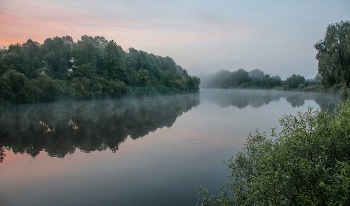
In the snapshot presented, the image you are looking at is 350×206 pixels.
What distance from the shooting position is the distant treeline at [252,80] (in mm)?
108238

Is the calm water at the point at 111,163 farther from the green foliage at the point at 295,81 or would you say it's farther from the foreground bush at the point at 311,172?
the green foliage at the point at 295,81

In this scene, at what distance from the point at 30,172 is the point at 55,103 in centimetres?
2877

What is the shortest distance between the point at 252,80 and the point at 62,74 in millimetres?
132145

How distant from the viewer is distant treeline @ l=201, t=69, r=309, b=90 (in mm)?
108238

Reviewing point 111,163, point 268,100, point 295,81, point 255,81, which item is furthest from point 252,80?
point 111,163

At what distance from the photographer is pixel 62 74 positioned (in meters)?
39.8

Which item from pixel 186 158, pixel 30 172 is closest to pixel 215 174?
pixel 186 158

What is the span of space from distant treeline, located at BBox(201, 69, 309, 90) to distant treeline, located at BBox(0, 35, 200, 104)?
251 feet

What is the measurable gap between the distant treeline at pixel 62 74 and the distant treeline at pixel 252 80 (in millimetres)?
76534

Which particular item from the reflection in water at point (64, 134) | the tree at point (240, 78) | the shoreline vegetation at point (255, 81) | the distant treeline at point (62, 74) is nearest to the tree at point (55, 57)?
the distant treeline at point (62, 74)

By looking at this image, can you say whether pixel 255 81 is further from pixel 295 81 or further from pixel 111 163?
pixel 111 163

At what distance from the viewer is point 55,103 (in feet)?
113

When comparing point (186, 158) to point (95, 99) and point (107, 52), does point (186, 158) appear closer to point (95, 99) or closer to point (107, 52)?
point (95, 99)

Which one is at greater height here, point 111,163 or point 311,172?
point 311,172
